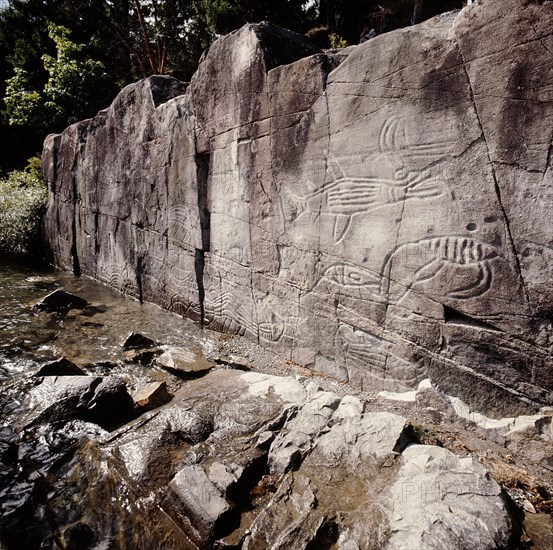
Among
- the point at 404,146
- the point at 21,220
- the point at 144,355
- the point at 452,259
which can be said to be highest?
the point at 404,146

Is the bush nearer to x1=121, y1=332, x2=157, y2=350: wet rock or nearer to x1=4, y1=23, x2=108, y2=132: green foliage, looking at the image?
x1=4, y1=23, x2=108, y2=132: green foliage

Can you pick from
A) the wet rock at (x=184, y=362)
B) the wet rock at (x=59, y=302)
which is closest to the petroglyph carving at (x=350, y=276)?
the wet rock at (x=184, y=362)

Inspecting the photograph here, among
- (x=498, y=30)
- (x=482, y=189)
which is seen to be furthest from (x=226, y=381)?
(x=498, y=30)

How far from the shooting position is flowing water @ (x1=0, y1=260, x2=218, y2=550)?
→ 2258mm

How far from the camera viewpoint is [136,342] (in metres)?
4.79

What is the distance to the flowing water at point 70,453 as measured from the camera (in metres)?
2.26

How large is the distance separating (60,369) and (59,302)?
7.71ft

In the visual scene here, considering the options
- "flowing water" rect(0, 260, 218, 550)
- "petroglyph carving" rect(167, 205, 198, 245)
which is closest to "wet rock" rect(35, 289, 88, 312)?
"flowing water" rect(0, 260, 218, 550)

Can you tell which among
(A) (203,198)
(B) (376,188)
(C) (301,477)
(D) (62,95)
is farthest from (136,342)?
(D) (62,95)

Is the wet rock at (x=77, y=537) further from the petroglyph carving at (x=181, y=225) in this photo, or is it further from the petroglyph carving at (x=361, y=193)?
the petroglyph carving at (x=181, y=225)

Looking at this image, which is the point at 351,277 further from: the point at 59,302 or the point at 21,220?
the point at 21,220

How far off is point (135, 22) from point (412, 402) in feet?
55.4

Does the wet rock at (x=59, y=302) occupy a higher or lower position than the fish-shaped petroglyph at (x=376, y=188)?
lower

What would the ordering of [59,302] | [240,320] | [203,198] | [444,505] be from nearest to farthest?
[444,505] < [240,320] < [203,198] < [59,302]
